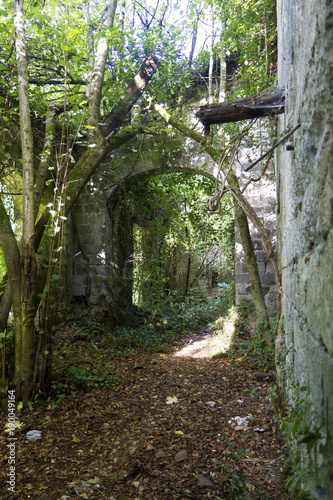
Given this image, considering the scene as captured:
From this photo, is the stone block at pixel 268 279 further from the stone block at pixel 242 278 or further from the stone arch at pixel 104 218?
the stone arch at pixel 104 218

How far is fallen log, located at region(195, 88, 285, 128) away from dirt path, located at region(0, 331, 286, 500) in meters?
2.55

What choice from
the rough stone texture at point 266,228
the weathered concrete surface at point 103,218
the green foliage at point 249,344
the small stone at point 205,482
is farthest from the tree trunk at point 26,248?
the rough stone texture at point 266,228

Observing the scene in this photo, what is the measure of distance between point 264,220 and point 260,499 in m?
4.46

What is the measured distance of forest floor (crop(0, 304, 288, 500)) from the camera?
2102mm

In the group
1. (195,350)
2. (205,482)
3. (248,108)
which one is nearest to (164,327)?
(195,350)

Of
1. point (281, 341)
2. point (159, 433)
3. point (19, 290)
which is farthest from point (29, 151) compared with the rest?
point (281, 341)

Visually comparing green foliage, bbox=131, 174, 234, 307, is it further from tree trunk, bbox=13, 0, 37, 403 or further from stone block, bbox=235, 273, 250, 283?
tree trunk, bbox=13, 0, 37, 403

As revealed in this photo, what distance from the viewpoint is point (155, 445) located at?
105 inches

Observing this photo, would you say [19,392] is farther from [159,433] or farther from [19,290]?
[159,433]

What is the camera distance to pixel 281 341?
3418 mm

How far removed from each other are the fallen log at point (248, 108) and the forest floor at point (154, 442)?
254cm

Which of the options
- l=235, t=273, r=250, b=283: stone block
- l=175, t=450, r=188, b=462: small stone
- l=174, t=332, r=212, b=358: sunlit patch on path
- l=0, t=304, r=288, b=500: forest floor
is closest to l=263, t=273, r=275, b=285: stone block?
l=235, t=273, r=250, b=283: stone block

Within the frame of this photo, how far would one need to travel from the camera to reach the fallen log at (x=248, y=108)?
2.64m

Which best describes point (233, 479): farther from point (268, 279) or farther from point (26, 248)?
point (268, 279)
